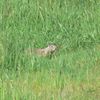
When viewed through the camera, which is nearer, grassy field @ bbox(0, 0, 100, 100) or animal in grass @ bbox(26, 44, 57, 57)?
grassy field @ bbox(0, 0, 100, 100)

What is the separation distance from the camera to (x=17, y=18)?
280 inches

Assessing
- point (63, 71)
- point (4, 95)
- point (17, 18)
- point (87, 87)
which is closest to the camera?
point (4, 95)

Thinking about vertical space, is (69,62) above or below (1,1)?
below

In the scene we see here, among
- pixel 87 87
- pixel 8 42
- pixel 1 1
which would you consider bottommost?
pixel 87 87

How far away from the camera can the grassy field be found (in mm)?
4832

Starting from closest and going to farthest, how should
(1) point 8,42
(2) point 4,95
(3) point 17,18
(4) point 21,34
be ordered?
1. (2) point 4,95
2. (1) point 8,42
3. (4) point 21,34
4. (3) point 17,18

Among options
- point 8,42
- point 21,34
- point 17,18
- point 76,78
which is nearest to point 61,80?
point 76,78

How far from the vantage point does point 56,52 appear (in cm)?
622

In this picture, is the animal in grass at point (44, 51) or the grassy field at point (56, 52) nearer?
the grassy field at point (56, 52)

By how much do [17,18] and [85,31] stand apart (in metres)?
1.17

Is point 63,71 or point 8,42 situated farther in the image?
point 8,42

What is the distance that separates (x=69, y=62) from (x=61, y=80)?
604mm

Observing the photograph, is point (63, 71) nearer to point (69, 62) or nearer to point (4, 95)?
point (69, 62)

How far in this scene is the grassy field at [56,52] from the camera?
4832 mm
